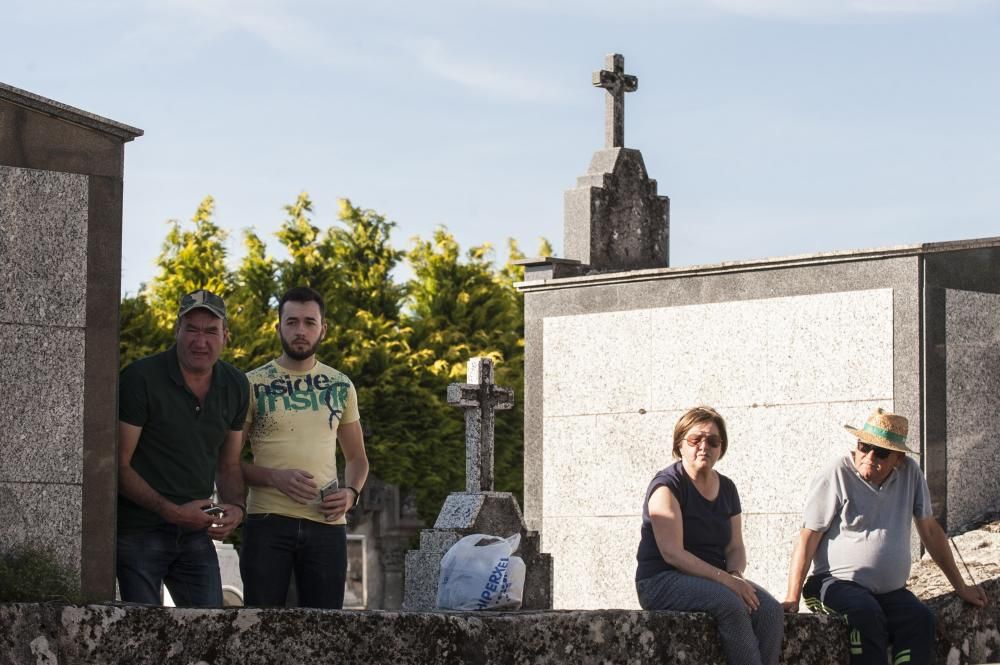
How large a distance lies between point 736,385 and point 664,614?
5484mm

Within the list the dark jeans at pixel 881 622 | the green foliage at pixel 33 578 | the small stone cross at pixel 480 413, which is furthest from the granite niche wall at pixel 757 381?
the green foliage at pixel 33 578

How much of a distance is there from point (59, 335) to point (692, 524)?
7.68ft

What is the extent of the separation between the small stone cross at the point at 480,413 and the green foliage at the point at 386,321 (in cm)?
1188

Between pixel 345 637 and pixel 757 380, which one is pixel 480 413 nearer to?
pixel 757 380

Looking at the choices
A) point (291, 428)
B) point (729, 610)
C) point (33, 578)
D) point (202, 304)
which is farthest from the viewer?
point (729, 610)

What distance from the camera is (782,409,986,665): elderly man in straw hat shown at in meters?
6.51

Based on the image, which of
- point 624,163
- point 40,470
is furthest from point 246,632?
point 624,163

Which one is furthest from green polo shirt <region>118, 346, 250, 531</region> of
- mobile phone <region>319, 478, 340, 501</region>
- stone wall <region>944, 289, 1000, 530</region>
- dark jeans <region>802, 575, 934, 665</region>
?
stone wall <region>944, 289, 1000, 530</region>

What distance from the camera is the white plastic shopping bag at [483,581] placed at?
19.5ft

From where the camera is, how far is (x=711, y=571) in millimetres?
5938

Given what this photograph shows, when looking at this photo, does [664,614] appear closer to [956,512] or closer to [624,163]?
[956,512]

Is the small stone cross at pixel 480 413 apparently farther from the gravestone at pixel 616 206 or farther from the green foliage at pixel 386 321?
the green foliage at pixel 386 321

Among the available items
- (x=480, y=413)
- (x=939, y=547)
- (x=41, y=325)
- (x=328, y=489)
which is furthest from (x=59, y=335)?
(x=480, y=413)

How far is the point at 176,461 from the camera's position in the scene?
537 centimetres
